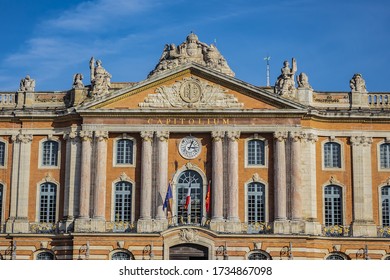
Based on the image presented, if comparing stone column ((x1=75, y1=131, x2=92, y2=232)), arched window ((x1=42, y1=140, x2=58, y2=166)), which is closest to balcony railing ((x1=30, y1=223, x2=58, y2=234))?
stone column ((x1=75, y1=131, x2=92, y2=232))

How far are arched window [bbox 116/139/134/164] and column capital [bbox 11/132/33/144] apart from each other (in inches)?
226

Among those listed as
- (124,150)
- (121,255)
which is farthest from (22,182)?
(121,255)

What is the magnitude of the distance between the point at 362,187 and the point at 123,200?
48.1 feet

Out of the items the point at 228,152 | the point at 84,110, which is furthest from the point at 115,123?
the point at 228,152

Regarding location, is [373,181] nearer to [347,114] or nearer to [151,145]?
[347,114]

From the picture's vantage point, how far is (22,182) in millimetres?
52781

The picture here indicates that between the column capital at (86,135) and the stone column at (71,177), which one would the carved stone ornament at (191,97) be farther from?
the stone column at (71,177)

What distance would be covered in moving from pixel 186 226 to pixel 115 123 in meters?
7.79

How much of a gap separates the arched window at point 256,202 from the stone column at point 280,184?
0.93 meters

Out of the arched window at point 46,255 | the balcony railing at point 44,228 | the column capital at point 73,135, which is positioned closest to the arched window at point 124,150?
the column capital at point 73,135

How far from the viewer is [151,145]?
51.6 meters

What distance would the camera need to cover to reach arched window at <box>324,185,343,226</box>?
51.8m

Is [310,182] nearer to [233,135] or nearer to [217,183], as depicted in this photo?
[233,135]

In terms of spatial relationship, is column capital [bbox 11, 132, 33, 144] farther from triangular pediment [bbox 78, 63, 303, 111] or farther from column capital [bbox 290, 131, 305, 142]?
column capital [bbox 290, 131, 305, 142]
